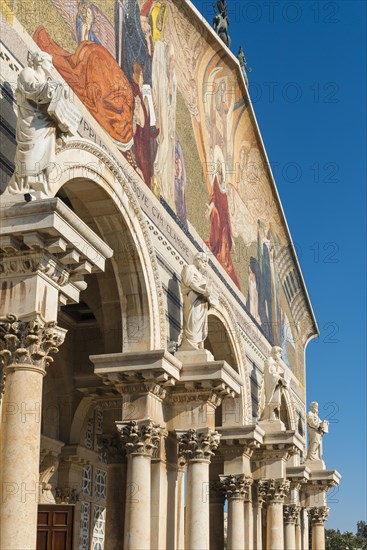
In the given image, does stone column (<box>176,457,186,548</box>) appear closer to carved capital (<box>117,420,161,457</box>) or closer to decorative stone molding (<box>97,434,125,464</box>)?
decorative stone molding (<box>97,434,125,464</box>)

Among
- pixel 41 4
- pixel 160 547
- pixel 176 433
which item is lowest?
pixel 160 547

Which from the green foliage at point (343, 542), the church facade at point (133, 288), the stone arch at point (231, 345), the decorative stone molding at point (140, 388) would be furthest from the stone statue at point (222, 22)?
the green foliage at point (343, 542)

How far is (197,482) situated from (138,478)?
171 cm

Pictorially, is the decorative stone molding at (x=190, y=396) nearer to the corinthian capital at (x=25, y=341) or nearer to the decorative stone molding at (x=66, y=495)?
the decorative stone molding at (x=66, y=495)

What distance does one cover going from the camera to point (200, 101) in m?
18.2

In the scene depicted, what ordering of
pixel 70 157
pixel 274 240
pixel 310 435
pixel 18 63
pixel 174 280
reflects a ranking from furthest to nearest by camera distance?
pixel 310 435 < pixel 274 240 < pixel 174 280 < pixel 70 157 < pixel 18 63

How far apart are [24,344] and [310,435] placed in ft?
69.4

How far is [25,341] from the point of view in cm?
875

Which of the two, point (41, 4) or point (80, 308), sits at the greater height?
point (41, 4)

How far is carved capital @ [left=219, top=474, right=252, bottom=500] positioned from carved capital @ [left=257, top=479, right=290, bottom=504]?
1610mm

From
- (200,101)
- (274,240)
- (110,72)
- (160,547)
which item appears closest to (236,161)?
(200,101)

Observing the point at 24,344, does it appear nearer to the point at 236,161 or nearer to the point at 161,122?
the point at 161,122

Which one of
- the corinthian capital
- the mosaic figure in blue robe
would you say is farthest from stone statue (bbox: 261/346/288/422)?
the corinthian capital

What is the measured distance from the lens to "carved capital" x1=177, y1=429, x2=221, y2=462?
46.2 ft
